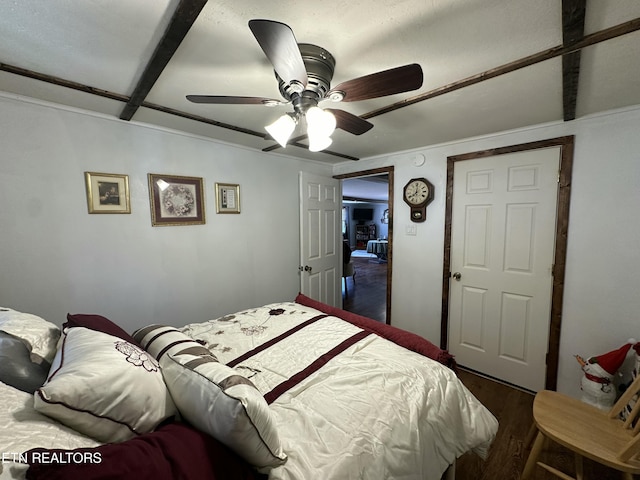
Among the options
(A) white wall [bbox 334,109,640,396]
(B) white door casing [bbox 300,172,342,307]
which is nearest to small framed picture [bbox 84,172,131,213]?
(B) white door casing [bbox 300,172,342,307]

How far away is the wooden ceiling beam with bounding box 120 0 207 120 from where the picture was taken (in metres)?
0.93

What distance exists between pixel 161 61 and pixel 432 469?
7.07 feet

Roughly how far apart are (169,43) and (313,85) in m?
0.63

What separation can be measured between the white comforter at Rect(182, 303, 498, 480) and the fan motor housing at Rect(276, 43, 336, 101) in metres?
1.32

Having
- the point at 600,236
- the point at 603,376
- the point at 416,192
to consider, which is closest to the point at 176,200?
the point at 416,192

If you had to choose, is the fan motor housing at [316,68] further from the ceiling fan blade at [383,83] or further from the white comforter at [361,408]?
the white comforter at [361,408]

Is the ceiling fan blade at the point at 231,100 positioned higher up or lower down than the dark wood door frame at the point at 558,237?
higher up

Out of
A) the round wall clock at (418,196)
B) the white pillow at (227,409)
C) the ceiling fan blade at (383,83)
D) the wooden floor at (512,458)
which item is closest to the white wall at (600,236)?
the wooden floor at (512,458)

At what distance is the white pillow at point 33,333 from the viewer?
953 mm

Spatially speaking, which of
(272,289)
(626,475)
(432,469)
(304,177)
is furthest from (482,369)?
(304,177)

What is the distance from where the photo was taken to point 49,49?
119cm

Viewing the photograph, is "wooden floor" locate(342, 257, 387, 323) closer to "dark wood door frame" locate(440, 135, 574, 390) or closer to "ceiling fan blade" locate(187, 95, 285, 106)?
"dark wood door frame" locate(440, 135, 574, 390)

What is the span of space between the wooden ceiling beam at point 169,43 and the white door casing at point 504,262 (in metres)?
2.44

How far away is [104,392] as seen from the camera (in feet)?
2.43
